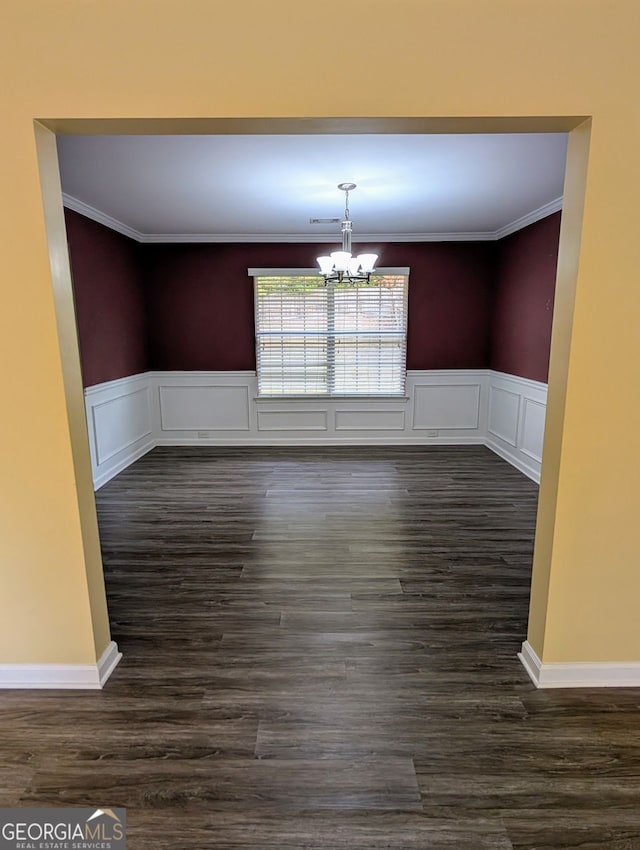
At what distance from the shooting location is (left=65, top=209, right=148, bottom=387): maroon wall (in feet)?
14.2

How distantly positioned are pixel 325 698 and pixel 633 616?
1358mm

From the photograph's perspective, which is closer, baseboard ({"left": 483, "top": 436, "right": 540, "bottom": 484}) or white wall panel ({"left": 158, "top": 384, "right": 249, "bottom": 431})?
baseboard ({"left": 483, "top": 436, "right": 540, "bottom": 484})

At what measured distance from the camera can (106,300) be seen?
4.86 metres

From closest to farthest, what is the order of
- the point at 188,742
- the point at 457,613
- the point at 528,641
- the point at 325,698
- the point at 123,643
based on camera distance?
the point at 188,742, the point at 325,698, the point at 528,641, the point at 123,643, the point at 457,613

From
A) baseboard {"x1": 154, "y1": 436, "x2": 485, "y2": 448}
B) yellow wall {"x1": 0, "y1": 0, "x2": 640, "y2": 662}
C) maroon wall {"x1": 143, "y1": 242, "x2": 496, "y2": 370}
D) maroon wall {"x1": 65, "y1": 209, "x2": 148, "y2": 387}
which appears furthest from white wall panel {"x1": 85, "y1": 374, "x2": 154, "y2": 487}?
yellow wall {"x1": 0, "y1": 0, "x2": 640, "y2": 662}

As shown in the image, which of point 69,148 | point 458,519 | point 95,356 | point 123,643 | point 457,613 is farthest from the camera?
point 95,356

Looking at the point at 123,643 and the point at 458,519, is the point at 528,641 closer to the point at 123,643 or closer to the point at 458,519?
the point at 458,519

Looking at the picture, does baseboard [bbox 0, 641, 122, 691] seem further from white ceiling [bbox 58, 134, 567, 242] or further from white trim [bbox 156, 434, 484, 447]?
white trim [bbox 156, 434, 484, 447]

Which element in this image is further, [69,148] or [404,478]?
[404,478]

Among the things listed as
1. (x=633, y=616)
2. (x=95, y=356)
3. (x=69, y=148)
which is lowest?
(x=633, y=616)

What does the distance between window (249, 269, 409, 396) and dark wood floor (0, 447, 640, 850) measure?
9.75 ft

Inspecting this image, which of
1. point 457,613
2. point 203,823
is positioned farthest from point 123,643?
point 457,613

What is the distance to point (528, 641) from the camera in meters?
2.15

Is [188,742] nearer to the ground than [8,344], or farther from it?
nearer to the ground
